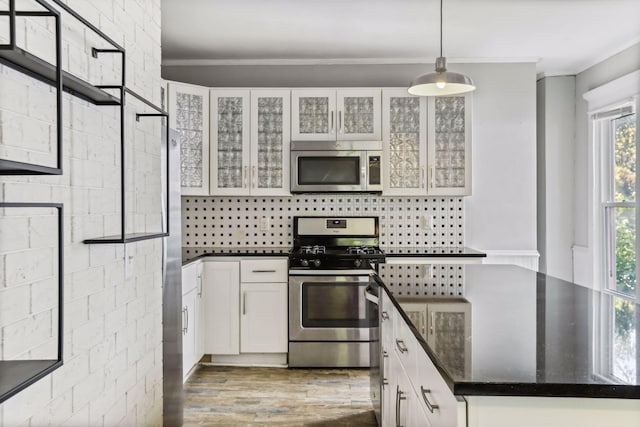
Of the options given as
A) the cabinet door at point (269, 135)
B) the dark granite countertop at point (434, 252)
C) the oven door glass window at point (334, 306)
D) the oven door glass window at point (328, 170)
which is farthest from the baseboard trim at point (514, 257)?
the cabinet door at point (269, 135)

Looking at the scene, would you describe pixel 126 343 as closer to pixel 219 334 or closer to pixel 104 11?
pixel 104 11

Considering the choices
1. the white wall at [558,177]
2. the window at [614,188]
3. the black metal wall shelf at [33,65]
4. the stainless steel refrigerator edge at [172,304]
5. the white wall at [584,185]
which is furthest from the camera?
the white wall at [558,177]

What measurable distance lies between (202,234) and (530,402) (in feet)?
11.8

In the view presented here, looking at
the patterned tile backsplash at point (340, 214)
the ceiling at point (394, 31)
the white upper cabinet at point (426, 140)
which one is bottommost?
the patterned tile backsplash at point (340, 214)

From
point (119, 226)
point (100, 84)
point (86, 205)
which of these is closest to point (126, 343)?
point (119, 226)

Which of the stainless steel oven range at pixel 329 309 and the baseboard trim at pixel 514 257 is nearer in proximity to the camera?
the stainless steel oven range at pixel 329 309

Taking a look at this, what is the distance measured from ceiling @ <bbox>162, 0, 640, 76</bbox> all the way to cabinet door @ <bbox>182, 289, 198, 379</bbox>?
1954 millimetres

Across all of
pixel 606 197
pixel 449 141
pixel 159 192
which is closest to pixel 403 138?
pixel 449 141

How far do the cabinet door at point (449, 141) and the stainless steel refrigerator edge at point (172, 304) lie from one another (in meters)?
2.22

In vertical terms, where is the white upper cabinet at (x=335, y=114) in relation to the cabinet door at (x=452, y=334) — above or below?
above

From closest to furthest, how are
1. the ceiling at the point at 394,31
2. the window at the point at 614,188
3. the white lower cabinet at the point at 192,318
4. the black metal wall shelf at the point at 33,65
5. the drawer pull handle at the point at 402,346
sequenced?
the black metal wall shelf at the point at 33,65 < the drawer pull handle at the point at 402,346 < the ceiling at the point at 394,31 < the white lower cabinet at the point at 192,318 < the window at the point at 614,188

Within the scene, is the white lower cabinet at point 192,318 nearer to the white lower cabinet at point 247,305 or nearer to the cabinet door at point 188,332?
the cabinet door at point 188,332

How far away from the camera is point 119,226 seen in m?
1.76

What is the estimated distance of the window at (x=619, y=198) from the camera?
395 centimetres
